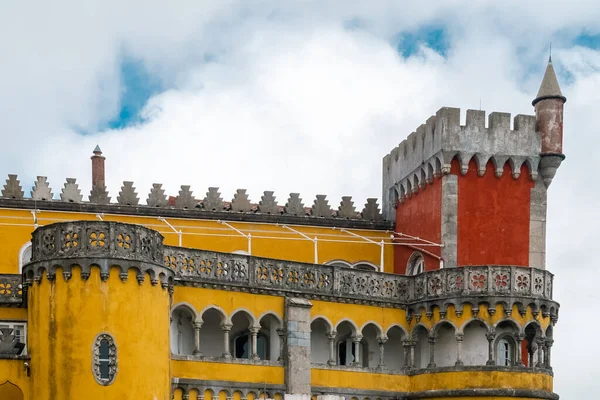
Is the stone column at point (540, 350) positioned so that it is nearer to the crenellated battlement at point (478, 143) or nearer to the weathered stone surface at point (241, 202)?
the crenellated battlement at point (478, 143)

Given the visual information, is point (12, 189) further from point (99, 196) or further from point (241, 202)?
point (241, 202)

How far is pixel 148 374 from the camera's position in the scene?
35.6 m

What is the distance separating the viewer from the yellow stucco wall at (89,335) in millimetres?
34562

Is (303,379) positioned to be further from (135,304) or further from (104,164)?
(104,164)

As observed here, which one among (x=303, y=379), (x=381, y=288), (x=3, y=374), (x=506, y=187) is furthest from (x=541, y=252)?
(x=3, y=374)

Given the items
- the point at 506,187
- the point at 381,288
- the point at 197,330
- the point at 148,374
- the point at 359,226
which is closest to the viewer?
the point at 148,374

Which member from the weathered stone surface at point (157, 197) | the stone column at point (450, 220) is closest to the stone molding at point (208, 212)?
the weathered stone surface at point (157, 197)

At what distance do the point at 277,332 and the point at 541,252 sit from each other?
41.2 feet

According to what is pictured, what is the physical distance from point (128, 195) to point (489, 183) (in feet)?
49.3

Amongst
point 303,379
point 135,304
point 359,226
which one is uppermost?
point 359,226

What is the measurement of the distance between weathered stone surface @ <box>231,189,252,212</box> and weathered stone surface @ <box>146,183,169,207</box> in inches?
117

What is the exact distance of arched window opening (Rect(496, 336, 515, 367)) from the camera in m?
44.3

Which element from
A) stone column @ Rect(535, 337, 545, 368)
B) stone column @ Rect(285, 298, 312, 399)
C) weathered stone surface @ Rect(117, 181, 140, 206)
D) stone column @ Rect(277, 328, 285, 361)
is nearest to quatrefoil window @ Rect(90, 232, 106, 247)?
stone column @ Rect(285, 298, 312, 399)

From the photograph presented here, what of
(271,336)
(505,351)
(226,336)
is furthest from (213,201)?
(505,351)
